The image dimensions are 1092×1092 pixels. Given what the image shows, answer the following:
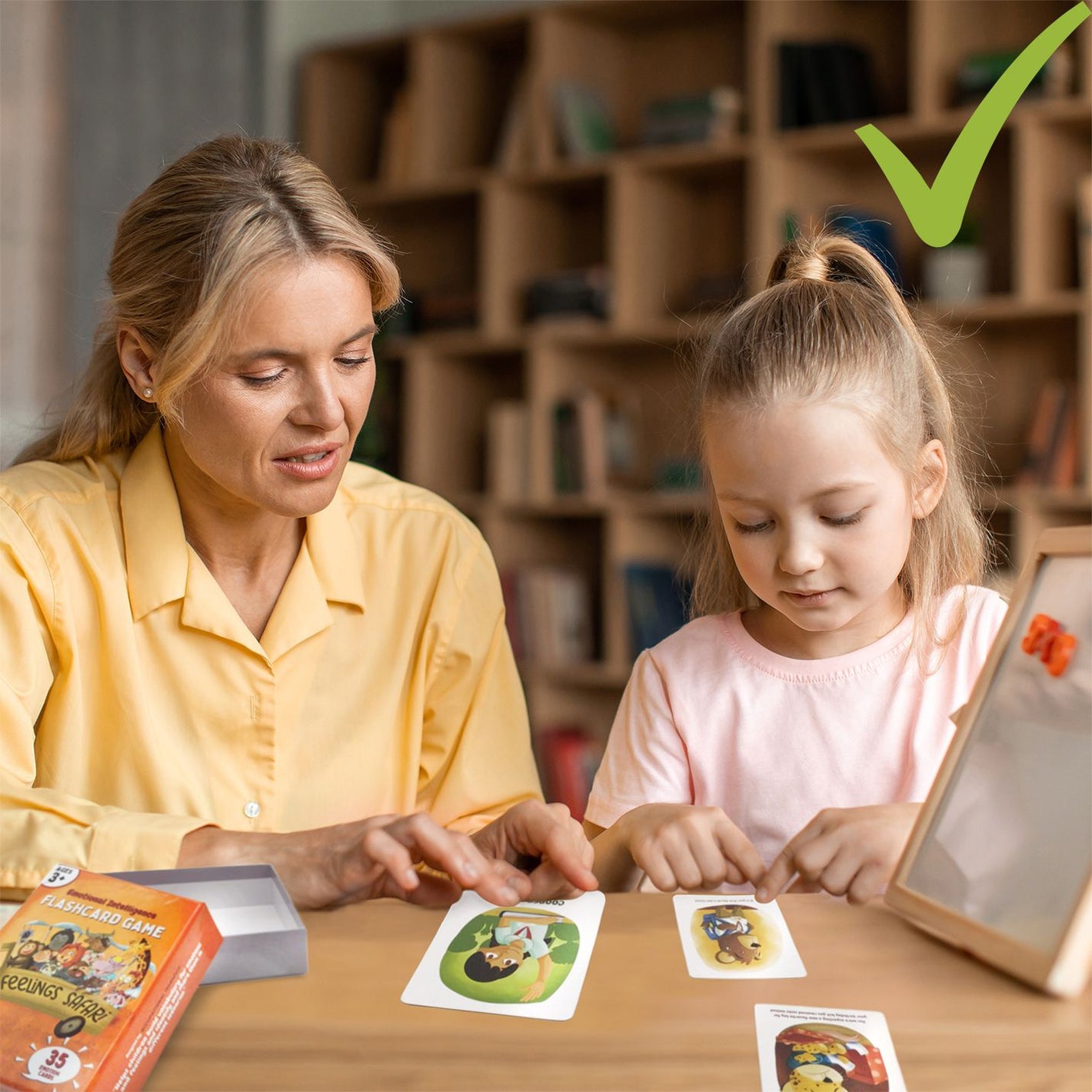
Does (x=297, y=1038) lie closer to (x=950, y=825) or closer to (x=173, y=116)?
(x=950, y=825)

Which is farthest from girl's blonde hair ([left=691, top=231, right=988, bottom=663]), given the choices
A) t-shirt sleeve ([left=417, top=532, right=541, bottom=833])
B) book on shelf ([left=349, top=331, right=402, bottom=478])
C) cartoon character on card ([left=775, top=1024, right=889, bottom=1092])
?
book on shelf ([left=349, top=331, right=402, bottom=478])

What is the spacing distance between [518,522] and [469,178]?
107cm

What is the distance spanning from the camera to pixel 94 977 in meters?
0.74

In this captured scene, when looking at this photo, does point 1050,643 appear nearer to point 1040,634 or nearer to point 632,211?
point 1040,634

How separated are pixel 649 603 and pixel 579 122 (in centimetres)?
144

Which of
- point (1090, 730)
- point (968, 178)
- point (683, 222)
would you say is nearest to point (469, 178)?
point (683, 222)

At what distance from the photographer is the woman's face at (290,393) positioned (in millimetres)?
1225

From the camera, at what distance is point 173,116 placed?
3.79m

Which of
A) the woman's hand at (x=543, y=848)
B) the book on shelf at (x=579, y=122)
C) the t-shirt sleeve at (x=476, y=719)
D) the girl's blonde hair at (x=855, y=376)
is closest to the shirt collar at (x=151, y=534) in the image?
the t-shirt sleeve at (x=476, y=719)

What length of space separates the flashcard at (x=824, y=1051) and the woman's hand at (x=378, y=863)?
0.26 meters

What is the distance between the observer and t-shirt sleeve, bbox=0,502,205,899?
3.32 ft

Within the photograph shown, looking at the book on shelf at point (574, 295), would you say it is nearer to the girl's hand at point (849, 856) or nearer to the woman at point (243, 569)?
the woman at point (243, 569)

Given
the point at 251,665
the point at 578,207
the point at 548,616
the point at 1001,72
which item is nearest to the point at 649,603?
the point at 548,616

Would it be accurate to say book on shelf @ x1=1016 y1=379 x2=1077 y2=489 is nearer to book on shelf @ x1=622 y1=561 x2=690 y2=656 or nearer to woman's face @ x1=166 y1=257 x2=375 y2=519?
book on shelf @ x1=622 y1=561 x2=690 y2=656
